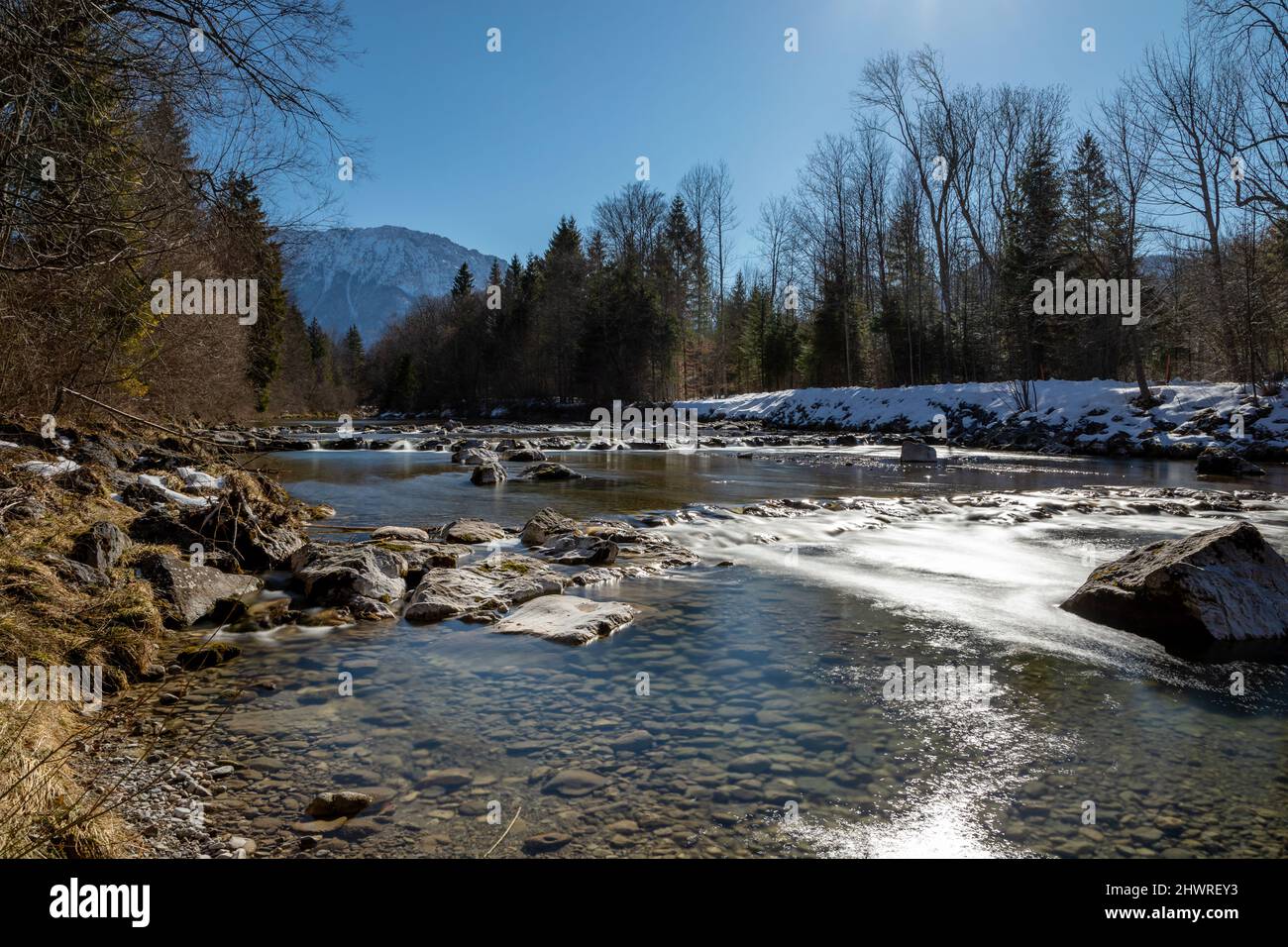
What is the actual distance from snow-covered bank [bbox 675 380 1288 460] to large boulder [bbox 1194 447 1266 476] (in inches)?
121

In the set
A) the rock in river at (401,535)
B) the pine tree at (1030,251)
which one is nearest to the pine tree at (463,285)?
the pine tree at (1030,251)

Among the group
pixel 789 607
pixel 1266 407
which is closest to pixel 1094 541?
pixel 789 607

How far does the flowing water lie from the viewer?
269 cm

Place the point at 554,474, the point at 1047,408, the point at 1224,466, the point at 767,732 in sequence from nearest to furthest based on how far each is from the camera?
the point at 767,732 < the point at 1224,466 < the point at 554,474 < the point at 1047,408

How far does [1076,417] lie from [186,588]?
26811 mm

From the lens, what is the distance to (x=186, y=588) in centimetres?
535

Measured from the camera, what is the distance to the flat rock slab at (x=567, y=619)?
5.09m

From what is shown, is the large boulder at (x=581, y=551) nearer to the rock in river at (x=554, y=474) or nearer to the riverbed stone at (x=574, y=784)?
the riverbed stone at (x=574, y=784)

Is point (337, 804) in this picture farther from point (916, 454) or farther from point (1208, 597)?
point (916, 454)

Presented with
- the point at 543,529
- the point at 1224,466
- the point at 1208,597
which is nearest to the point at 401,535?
the point at 543,529

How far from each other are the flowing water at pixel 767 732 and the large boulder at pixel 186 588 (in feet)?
2.02

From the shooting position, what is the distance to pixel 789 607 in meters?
5.93

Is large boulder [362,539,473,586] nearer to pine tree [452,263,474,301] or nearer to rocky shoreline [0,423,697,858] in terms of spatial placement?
rocky shoreline [0,423,697,858]
